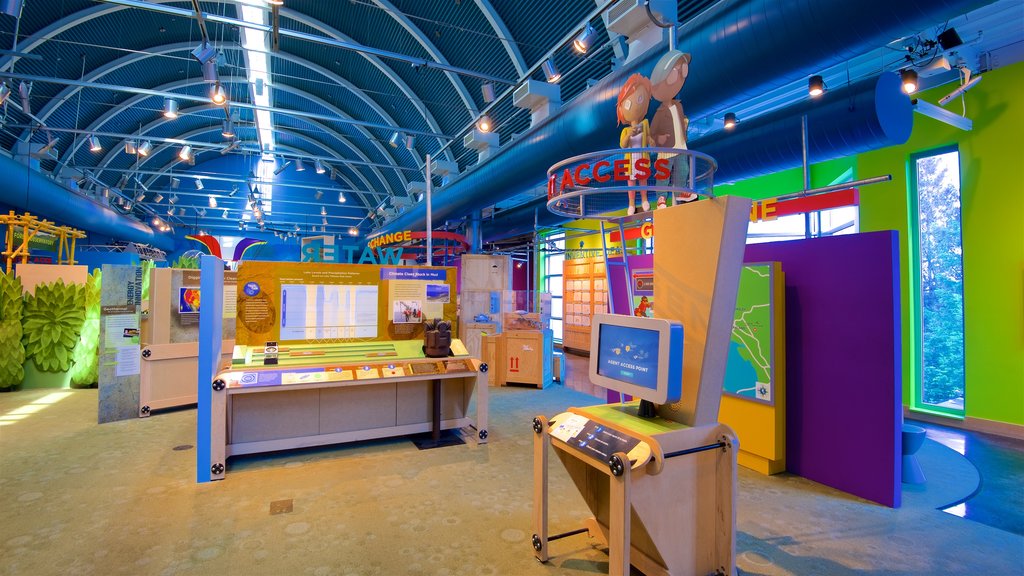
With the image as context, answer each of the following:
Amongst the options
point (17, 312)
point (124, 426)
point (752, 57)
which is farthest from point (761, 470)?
point (17, 312)

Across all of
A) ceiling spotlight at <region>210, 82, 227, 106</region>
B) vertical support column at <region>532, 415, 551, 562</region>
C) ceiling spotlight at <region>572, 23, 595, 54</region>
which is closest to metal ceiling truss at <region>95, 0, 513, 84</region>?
ceiling spotlight at <region>210, 82, 227, 106</region>

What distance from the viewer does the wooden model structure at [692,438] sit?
2447 millimetres

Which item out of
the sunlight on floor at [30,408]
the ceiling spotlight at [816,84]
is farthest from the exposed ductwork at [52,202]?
the ceiling spotlight at [816,84]

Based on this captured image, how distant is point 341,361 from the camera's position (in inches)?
189

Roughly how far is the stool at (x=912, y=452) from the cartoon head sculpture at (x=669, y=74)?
3573 mm

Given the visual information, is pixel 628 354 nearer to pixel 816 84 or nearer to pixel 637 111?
pixel 637 111

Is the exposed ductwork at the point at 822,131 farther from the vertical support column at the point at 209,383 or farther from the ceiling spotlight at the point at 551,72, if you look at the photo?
the vertical support column at the point at 209,383

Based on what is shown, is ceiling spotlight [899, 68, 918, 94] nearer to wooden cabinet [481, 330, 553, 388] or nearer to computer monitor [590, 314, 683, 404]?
computer monitor [590, 314, 683, 404]

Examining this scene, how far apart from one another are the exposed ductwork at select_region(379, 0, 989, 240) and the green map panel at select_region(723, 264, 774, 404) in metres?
1.64

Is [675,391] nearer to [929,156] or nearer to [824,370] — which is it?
[824,370]

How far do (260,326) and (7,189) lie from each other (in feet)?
30.1

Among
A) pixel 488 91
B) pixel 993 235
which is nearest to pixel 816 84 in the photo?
pixel 993 235

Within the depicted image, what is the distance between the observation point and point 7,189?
955 centimetres

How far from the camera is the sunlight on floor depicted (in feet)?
19.4
